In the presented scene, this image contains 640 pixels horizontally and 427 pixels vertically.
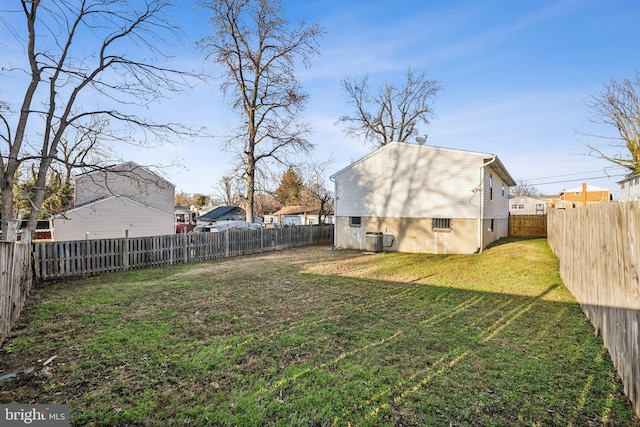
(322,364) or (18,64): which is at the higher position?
(18,64)

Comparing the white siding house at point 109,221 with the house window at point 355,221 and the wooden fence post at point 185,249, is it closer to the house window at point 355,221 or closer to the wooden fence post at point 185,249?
the wooden fence post at point 185,249

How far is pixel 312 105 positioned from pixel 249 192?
710 centimetres

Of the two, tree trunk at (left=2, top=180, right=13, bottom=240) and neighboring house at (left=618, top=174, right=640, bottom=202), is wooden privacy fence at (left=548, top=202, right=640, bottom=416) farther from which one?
neighboring house at (left=618, top=174, right=640, bottom=202)

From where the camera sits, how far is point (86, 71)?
25.2 feet

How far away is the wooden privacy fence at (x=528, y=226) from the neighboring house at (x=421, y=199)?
5.22m

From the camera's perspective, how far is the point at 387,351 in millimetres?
3791

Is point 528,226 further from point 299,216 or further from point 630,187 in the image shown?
point 299,216

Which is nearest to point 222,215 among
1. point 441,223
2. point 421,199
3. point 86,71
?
point 421,199

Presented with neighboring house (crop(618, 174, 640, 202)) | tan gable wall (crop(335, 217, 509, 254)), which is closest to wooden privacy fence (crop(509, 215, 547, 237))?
neighboring house (crop(618, 174, 640, 202))

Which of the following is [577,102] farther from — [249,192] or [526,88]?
[249,192]

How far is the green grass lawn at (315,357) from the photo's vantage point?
8.57ft

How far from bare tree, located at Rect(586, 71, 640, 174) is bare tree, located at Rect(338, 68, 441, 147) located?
474 inches

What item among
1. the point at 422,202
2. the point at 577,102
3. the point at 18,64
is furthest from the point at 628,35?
the point at 18,64

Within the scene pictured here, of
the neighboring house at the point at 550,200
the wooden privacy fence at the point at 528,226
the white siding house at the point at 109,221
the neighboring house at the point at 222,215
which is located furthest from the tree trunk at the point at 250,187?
the neighboring house at the point at 550,200
